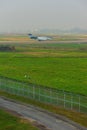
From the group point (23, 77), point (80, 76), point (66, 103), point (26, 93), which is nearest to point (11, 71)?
point (23, 77)

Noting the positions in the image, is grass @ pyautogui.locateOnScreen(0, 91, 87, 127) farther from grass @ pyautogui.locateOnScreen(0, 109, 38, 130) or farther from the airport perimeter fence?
grass @ pyautogui.locateOnScreen(0, 109, 38, 130)

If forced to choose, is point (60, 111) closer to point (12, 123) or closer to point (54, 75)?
point (12, 123)

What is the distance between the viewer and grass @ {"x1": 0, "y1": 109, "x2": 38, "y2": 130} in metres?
40.6

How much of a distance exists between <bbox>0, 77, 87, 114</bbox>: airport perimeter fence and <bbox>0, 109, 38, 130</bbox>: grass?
9.69 meters

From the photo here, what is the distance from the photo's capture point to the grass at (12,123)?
40.6m

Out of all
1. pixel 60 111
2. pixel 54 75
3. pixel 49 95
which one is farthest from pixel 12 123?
pixel 54 75

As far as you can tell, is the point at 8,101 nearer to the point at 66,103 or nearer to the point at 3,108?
the point at 3,108

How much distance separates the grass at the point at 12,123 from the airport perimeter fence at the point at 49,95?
31.8 feet

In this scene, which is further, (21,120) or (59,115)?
(59,115)

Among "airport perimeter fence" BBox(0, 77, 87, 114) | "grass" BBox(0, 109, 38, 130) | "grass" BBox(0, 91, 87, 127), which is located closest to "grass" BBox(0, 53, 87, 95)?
"airport perimeter fence" BBox(0, 77, 87, 114)

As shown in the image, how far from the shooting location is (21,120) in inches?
1748

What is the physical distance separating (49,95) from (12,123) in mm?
15804

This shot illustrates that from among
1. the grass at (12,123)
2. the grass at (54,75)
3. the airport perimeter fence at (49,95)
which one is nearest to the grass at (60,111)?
the airport perimeter fence at (49,95)

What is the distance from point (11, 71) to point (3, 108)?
4823 centimetres
